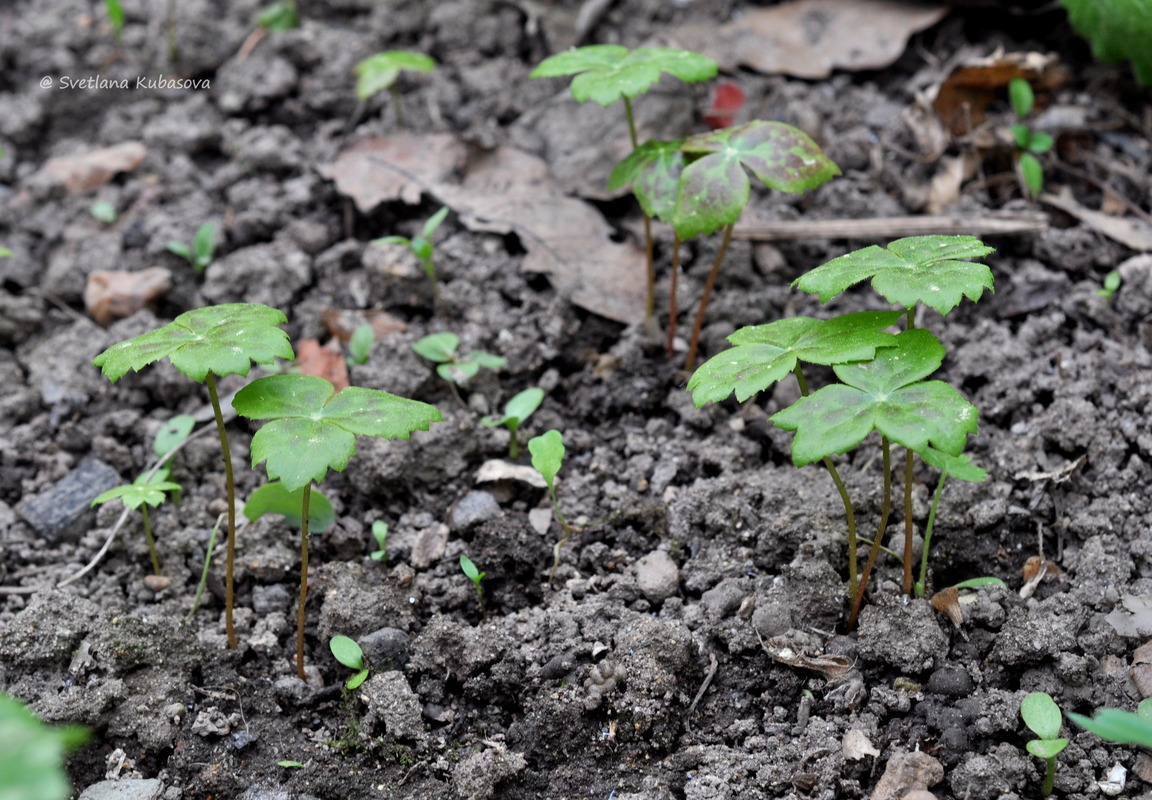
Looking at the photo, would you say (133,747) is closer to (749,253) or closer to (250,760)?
(250,760)

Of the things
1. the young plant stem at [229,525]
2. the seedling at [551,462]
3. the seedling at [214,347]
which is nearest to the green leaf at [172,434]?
the young plant stem at [229,525]

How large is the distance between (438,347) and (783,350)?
3.67ft

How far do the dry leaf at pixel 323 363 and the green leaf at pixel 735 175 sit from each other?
3.45 feet

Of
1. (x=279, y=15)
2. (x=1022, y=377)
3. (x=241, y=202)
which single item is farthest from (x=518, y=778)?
(x=279, y=15)

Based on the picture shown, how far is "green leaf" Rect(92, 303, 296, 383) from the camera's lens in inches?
72.7

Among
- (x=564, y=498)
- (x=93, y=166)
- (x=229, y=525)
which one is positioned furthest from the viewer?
(x=93, y=166)

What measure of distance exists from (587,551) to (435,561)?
0.37 meters

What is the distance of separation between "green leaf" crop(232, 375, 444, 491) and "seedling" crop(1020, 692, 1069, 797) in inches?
49.9

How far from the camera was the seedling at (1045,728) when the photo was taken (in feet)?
5.67

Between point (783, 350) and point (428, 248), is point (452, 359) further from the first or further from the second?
point (783, 350)

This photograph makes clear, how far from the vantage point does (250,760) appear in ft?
6.46

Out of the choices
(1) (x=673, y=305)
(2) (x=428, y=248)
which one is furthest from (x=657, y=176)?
(2) (x=428, y=248)

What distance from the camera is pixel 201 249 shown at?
306cm

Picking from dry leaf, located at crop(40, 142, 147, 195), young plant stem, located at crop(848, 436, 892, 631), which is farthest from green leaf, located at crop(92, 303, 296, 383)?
dry leaf, located at crop(40, 142, 147, 195)
